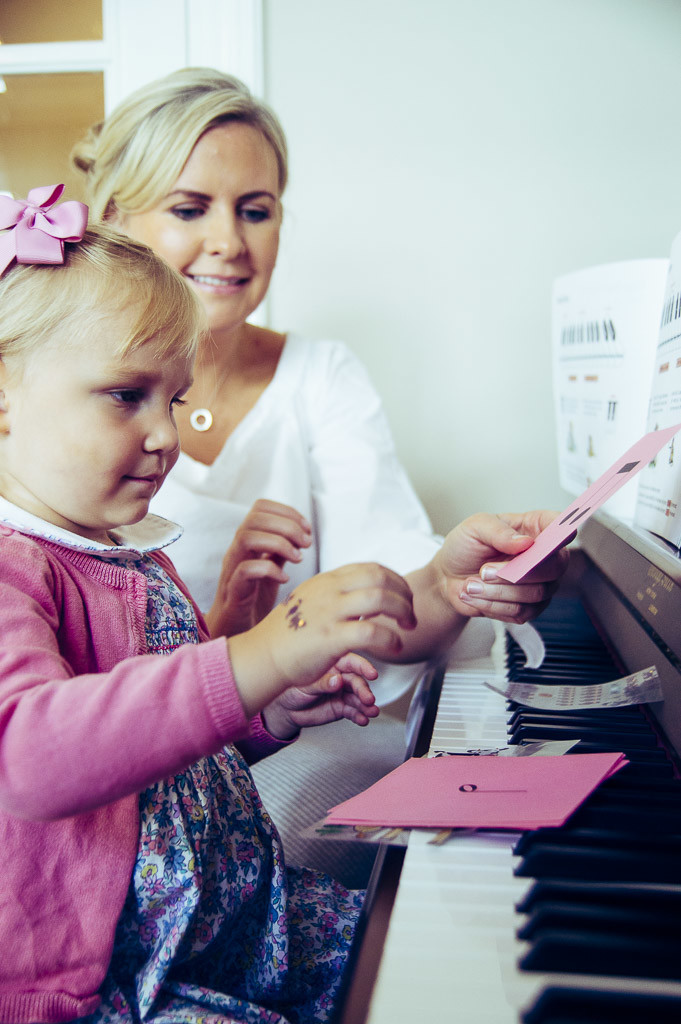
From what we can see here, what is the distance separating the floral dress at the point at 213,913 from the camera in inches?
29.4

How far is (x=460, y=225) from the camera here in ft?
6.23

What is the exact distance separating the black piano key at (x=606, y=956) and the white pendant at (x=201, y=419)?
3.91ft

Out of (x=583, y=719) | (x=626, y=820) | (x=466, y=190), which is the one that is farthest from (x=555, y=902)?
(x=466, y=190)

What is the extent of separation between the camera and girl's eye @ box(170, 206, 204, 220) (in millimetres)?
1455

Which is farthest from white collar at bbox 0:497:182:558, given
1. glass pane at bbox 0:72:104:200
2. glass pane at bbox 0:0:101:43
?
glass pane at bbox 0:0:101:43

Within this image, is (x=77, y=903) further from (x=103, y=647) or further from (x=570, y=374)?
(x=570, y=374)

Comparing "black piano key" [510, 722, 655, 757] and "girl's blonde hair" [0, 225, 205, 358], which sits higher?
"girl's blonde hair" [0, 225, 205, 358]

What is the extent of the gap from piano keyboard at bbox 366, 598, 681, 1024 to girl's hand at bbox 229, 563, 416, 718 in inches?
6.1

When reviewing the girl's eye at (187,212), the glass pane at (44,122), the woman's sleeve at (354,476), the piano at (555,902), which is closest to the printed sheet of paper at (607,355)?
the woman's sleeve at (354,476)

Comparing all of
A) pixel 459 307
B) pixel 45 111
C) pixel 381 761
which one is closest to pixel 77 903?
pixel 381 761

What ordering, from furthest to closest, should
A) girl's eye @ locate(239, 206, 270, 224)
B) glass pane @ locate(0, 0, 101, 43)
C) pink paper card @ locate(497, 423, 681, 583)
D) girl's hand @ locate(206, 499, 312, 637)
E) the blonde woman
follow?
glass pane @ locate(0, 0, 101, 43) < girl's eye @ locate(239, 206, 270, 224) < the blonde woman < girl's hand @ locate(206, 499, 312, 637) < pink paper card @ locate(497, 423, 681, 583)

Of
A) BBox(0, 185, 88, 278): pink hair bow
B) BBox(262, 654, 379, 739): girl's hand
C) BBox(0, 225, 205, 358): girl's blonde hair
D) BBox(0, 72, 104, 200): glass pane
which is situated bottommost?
BBox(262, 654, 379, 739): girl's hand

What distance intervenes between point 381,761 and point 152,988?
61 cm

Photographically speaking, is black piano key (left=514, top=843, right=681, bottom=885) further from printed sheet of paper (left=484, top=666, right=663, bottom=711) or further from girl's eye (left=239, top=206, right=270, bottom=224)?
girl's eye (left=239, top=206, right=270, bottom=224)
